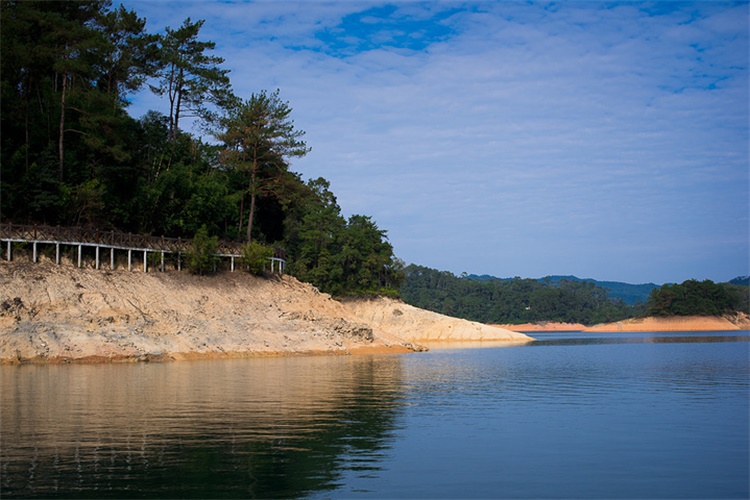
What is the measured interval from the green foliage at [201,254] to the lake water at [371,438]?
71.6 feet

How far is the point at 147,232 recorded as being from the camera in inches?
2240

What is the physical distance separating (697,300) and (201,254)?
137990mm

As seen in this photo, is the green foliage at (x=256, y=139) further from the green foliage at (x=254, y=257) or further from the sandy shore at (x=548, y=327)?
the sandy shore at (x=548, y=327)

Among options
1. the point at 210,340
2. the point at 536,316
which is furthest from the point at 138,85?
the point at 536,316

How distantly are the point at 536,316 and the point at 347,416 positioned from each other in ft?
596

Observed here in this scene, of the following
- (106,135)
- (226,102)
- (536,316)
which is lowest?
(536,316)

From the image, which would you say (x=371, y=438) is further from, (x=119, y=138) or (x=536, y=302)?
(x=536, y=302)

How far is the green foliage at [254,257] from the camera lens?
5631 cm

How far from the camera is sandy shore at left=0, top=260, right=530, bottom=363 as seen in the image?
139 ft

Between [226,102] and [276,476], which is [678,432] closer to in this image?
[276,476]

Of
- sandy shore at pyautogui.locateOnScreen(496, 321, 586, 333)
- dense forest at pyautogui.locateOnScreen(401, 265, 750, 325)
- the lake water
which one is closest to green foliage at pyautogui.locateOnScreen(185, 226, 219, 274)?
the lake water

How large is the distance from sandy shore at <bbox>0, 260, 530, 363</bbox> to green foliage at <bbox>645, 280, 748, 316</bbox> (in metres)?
121

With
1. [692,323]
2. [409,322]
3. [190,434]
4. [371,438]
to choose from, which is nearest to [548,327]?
[692,323]

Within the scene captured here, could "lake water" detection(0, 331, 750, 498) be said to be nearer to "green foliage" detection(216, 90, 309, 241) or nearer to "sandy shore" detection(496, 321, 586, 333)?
"green foliage" detection(216, 90, 309, 241)
